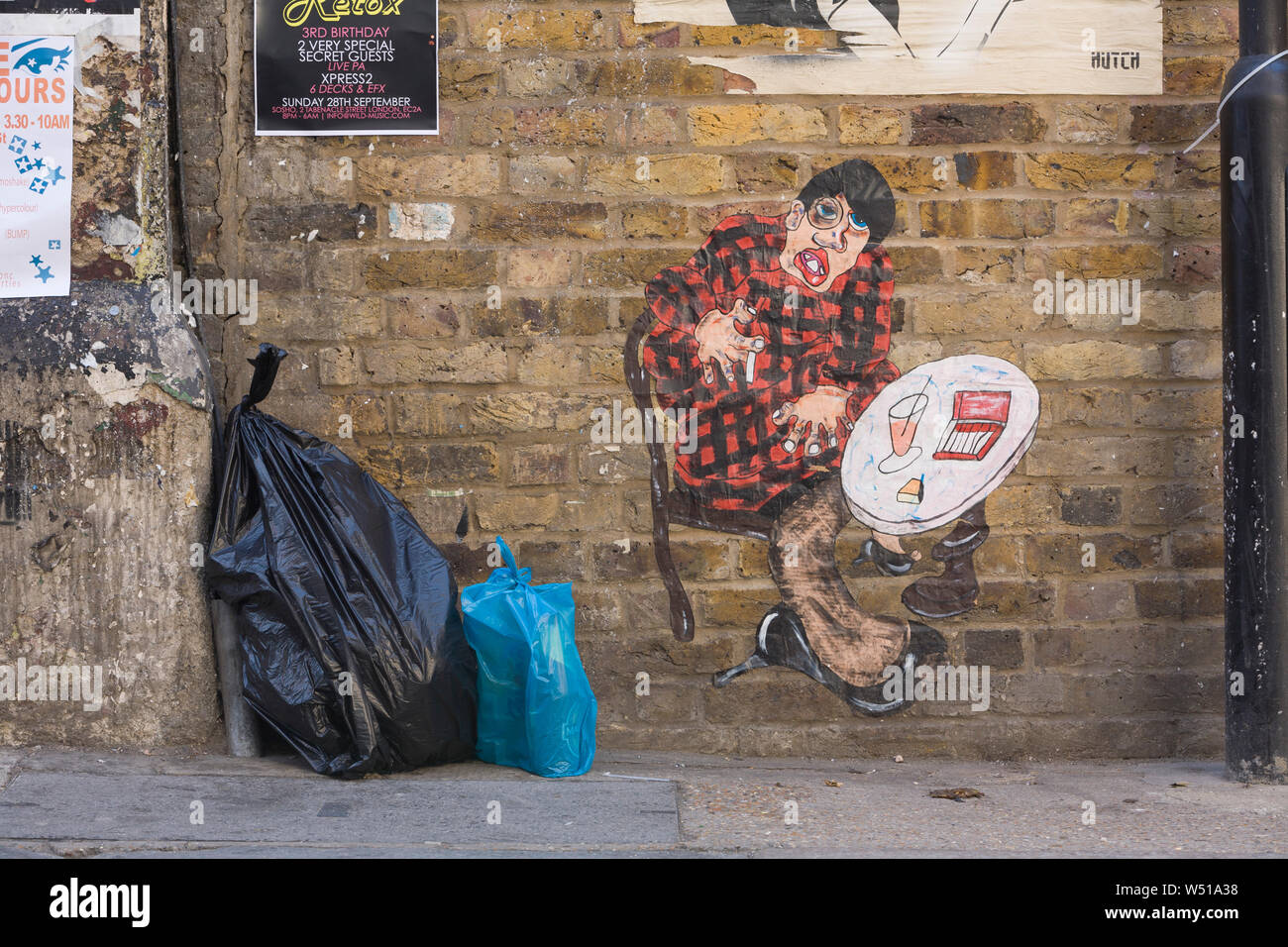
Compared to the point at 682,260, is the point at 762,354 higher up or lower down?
lower down

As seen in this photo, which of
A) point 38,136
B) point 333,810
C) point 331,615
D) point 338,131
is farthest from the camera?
point 338,131

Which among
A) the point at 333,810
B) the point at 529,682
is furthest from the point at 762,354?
the point at 333,810

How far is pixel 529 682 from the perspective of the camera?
3.36m

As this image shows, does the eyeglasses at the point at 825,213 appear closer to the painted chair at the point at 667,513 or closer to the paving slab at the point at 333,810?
the painted chair at the point at 667,513

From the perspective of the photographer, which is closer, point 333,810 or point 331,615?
point 333,810

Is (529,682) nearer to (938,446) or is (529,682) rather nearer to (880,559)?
(880,559)

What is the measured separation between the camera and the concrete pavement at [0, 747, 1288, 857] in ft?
9.40

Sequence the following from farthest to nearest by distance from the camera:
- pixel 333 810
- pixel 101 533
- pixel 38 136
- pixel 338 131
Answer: pixel 338 131 → pixel 38 136 → pixel 101 533 → pixel 333 810

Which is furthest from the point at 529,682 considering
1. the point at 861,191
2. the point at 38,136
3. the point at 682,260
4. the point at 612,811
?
the point at 38,136

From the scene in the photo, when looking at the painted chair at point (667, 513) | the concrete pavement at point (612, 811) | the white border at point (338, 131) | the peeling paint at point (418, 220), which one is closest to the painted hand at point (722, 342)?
the painted chair at point (667, 513)

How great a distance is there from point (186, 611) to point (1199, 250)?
3.55 meters

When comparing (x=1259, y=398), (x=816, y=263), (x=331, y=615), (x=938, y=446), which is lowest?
(x=331, y=615)

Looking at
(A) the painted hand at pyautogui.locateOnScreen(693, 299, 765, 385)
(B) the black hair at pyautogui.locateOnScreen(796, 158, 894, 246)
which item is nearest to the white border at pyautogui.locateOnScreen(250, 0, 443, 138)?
(A) the painted hand at pyautogui.locateOnScreen(693, 299, 765, 385)

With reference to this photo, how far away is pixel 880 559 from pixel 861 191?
126cm
